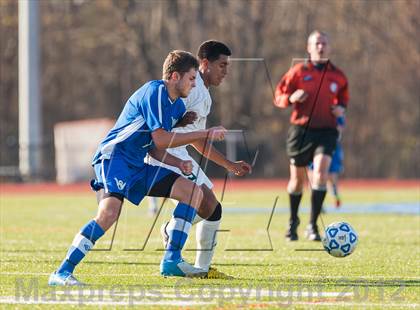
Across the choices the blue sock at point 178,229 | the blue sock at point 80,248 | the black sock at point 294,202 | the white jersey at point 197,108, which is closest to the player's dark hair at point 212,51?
the white jersey at point 197,108

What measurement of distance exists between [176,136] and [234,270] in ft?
5.17

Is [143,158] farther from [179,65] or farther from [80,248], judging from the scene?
[80,248]

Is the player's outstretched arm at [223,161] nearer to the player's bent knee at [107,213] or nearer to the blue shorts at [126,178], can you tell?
the blue shorts at [126,178]

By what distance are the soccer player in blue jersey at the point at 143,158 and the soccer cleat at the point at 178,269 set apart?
1 cm

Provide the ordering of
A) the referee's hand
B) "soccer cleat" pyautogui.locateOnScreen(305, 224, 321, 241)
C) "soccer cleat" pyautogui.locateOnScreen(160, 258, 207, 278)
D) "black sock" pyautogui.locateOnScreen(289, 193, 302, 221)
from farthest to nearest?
"black sock" pyautogui.locateOnScreen(289, 193, 302, 221)
"soccer cleat" pyautogui.locateOnScreen(305, 224, 321, 241)
the referee's hand
"soccer cleat" pyautogui.locateOnScreen(160, 258, 207, 278)

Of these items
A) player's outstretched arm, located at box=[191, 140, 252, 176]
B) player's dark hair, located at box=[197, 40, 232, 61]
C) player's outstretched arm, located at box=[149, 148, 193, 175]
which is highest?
player's dark hair, located at box=[197, 40, 232, 61]

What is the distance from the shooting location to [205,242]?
7.61 m

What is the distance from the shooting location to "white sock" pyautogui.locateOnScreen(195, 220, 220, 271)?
751 centimetres

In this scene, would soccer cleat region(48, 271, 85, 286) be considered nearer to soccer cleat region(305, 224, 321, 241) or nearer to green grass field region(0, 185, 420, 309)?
green grass field region(0, 185, 420, 309)

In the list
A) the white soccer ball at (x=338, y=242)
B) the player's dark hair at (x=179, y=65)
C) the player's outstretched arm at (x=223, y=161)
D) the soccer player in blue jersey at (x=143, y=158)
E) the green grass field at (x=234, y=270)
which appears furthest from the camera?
the white soccer ball at (x=338, y=242)

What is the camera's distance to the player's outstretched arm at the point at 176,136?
679 centimetres

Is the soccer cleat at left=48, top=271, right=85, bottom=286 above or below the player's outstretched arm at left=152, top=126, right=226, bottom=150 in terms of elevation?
below

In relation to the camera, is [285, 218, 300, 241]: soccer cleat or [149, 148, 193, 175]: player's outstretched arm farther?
[285, 218, 300, 241]: soccer cleat

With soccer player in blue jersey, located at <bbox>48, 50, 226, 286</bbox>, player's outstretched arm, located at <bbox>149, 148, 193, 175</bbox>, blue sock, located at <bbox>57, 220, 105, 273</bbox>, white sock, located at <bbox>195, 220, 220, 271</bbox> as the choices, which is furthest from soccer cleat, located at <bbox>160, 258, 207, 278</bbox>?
blue sock, located at <bbox>57, 220, 105, 273</bbox>
